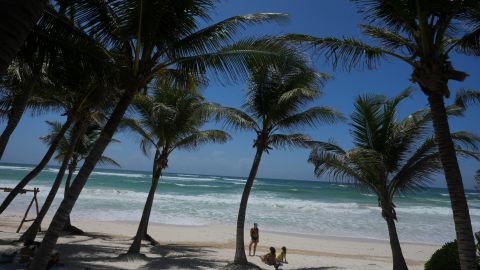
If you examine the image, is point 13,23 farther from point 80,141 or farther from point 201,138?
point 80,141

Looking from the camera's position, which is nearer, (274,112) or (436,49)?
(436,49)

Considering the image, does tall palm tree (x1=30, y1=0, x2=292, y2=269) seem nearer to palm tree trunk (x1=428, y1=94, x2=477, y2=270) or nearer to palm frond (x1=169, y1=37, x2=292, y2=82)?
palm frond (x1=169, y1=37, x2=292, y2=82)

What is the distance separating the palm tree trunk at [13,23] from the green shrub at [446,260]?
8290 mm

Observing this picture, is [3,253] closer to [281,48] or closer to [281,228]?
[281,48]

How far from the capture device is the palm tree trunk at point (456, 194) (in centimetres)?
459

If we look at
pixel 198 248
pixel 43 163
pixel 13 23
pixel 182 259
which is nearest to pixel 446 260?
pixel 182 259

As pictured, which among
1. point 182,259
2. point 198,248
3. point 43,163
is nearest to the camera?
point 43,163

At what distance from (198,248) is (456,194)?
35.9 ft

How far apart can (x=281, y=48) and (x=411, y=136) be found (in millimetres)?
4618

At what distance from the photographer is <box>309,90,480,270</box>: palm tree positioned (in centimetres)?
922

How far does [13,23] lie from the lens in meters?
2.33

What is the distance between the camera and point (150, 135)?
12680 mm

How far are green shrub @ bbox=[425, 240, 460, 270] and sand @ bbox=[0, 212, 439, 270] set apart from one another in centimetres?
356

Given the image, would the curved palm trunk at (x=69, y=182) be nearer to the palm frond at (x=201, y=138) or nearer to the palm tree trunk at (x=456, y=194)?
the palm frond at (x=201, y=138)
